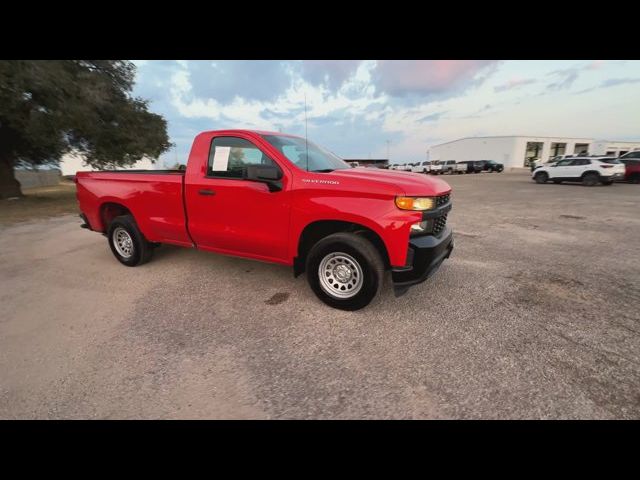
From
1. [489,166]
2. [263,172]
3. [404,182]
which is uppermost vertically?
[489,166]

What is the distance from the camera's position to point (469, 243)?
6148 mm

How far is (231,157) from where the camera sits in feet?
12.7

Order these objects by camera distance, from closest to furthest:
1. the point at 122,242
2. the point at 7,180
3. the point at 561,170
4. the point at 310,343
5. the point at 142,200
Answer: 1. the point at 310,343
2. the point at 142,200
3. the point at 122,242
4. the point at 7,180
5. the point at 561,170

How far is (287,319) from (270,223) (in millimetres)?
1120

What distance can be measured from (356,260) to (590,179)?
21658mm

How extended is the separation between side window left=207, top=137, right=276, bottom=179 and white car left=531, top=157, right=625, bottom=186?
71.0 feet

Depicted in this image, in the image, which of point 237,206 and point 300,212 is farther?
point 237,206

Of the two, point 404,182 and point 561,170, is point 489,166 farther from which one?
point 404,182

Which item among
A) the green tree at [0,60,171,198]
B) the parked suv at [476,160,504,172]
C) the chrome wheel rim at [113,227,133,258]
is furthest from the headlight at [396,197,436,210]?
the parked suv at [476,160,504,172]

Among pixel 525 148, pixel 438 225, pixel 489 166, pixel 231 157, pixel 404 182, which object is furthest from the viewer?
pixel 525 148

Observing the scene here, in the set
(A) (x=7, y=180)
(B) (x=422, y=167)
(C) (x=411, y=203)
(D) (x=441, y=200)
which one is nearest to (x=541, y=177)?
(D) (x=441, y=200)

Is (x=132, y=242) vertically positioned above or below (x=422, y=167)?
below
